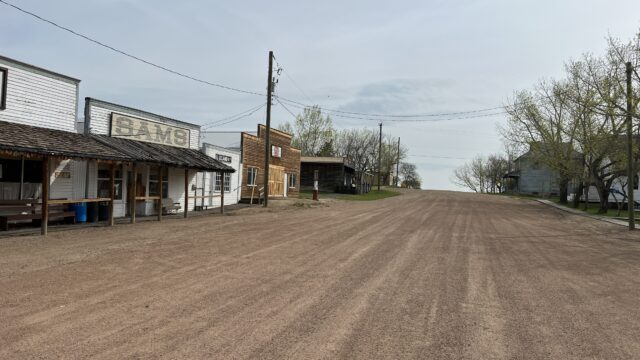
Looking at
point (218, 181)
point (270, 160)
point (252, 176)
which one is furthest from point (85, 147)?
point (270, 160)

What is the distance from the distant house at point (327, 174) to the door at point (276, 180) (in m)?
14.4

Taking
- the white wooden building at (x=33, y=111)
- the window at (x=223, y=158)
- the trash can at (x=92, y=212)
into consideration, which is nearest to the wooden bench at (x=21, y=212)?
the white wooden building at (x=33, y=111)

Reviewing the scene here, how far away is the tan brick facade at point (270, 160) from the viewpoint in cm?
3144

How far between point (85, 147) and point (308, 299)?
11.3m

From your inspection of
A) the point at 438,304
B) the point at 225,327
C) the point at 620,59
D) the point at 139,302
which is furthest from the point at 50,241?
the point at 620,59

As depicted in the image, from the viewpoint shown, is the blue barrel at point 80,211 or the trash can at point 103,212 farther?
the trash can at point 103,212

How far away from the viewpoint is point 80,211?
56.0ft

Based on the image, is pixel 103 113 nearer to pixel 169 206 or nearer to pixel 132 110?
pixel 132 110

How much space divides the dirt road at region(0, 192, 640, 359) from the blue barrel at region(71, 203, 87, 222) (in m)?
4.23

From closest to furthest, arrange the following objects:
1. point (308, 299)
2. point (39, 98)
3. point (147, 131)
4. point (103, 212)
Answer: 1. point (308, 299)
2. point (39, 98)
3. point (103, 212)
4. point (147, 131)

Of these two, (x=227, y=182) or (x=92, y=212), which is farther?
(x=227, y=182)

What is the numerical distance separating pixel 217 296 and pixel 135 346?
2142mm

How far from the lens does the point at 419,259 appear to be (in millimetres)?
10766

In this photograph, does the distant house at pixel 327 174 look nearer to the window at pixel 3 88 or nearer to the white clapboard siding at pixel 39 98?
the white clapboard siding at pixel 39 98
